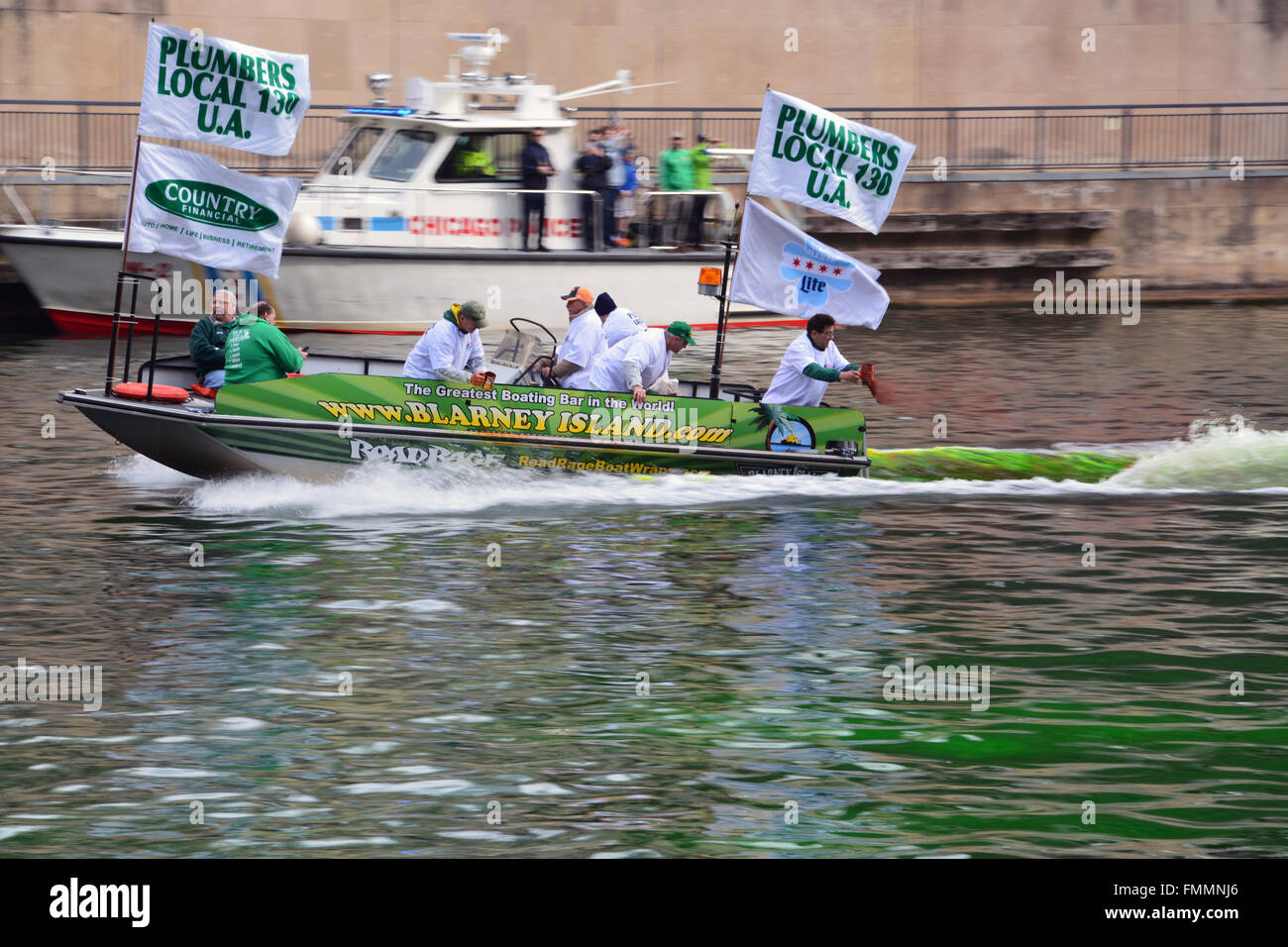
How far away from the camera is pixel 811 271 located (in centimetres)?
1300

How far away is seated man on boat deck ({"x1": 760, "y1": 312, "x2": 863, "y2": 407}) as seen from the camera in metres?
13.2

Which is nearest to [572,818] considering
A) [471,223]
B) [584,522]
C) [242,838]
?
[242,838]

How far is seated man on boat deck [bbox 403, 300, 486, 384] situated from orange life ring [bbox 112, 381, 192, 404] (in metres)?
1.79

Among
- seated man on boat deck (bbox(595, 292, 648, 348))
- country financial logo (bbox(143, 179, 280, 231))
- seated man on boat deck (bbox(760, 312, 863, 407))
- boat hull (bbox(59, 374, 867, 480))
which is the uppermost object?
country financial logo (bbox(143, 179, 280, 231))

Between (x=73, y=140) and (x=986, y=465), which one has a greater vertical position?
(x=73, y=140)

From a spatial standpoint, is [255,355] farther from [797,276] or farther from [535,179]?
[535,179]

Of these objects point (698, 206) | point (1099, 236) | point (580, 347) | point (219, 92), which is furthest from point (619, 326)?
point (1099, 236)

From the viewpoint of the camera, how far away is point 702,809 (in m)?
7.05

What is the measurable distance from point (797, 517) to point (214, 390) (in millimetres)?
4690

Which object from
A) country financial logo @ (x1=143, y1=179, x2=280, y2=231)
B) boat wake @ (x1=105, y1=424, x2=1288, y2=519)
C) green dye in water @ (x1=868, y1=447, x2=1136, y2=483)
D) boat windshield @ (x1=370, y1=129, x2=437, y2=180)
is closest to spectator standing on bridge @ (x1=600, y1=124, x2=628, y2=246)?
boat windshield @ (x1=370, y1=129, x2=437, y2=180)

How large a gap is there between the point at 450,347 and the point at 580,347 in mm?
1025

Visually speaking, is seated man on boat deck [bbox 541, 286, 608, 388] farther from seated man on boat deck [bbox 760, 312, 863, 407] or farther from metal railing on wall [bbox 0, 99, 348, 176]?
metal railing on wall [bbox 0, 99, 348, 176]

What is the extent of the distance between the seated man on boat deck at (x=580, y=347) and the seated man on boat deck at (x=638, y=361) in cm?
14

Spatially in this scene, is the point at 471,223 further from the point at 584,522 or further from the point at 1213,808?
the point at 1213,808
